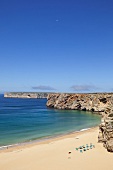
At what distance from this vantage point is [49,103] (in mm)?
119000

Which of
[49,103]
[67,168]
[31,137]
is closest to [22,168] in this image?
[67,168]

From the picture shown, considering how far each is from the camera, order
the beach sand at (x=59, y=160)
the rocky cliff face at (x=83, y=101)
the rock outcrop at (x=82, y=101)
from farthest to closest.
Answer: the rock outcrop at (x=82, y=101) < the rocky cliff face at (x=83, y=101) < the beach sand at (x=59, y=160)

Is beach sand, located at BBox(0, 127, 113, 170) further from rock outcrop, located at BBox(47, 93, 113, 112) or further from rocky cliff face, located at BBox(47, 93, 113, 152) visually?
rock outcrop, located at BBox(47, 93, 113, 112)

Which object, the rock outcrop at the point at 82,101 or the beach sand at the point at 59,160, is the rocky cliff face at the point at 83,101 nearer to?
the rock outcrop at the point at 82,101

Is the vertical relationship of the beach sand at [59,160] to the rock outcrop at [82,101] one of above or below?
below

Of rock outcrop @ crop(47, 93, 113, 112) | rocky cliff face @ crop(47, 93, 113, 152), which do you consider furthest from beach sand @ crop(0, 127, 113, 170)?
rock outcrop @ crop(47, 93, 113, 112)

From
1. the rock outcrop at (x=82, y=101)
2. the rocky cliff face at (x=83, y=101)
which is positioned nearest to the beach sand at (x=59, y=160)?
the rocky cliff face at (x=83, y=101)

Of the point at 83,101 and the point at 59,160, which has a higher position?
the point at 83,101

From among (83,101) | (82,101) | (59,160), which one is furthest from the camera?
(82,101)

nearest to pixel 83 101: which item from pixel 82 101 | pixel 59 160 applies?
pixel 82 101

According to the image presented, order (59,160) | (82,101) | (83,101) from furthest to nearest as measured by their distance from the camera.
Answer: (82,101)
(83,101)
(59,160)

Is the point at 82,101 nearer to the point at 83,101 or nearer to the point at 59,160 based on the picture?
the point at 83,101

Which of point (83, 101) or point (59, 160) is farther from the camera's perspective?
point (83, 101)

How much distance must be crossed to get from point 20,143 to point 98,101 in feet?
196
